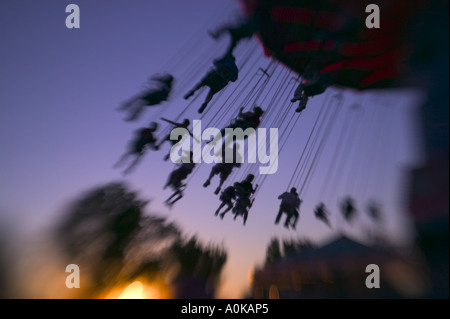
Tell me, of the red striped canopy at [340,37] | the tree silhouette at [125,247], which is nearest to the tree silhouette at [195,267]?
the tree silhouette at [125,247]

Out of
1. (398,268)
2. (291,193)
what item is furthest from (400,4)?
(398,268)

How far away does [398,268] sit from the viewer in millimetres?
6523

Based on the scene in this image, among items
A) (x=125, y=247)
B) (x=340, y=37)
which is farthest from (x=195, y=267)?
(x=340, y=37)

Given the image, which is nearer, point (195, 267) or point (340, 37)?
point (340, 37)

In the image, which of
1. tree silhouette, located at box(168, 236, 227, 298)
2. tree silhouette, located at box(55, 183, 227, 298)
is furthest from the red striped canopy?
tree silhouette, located at box(168, 236, 227, 298)

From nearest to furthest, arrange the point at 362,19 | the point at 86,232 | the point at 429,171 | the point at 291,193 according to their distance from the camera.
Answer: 1. the point at 429,171
2. the point at 362,19
3. the point at 291,193
4. the point at 86,232

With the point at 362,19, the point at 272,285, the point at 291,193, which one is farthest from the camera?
the point at 272,285

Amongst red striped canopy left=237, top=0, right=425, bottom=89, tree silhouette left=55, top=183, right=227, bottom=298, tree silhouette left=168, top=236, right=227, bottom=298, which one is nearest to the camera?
red striped canopy left=237, top=0, right=425, bottom=89

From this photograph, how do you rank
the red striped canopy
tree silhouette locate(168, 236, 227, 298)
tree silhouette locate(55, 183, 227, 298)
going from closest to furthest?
the red striped canopy → tree silhouette locate(55, 183, 227, 298) → tree silhouette locate(168, 236, 227, 298)

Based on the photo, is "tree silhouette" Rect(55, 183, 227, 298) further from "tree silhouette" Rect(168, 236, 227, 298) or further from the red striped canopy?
the red striped canopy

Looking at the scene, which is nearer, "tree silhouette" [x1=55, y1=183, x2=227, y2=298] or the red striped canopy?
the red striped canopy

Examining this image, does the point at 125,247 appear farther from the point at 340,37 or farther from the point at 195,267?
the point at 340,37

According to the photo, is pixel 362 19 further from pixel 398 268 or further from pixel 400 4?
pixel 398 268
